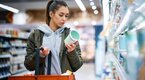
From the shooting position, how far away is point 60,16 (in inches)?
81.3

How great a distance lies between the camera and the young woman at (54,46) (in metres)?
2.03

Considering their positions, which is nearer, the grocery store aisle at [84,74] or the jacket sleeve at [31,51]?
the jacket sleeve at [31,51]

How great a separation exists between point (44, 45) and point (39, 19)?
10653mm

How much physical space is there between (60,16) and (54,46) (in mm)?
249

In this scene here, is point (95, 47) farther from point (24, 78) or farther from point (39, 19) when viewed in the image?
point (24, 78)

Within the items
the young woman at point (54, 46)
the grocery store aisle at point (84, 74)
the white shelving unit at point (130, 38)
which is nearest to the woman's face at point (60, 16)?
the young woman at point (54, 46)

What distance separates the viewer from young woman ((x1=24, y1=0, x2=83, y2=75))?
2.03m

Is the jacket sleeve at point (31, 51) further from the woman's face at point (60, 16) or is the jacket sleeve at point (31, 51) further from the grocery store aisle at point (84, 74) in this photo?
the grocery store aisle at point (84, 74)

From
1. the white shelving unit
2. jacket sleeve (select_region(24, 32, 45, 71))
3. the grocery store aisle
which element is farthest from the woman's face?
the grocery store aisle

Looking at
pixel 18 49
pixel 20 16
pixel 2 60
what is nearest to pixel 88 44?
pixel 20 16

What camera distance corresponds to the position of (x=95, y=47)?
13.2 metres

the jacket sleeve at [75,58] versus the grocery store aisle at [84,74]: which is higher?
the jacket sleeve at [75,58]

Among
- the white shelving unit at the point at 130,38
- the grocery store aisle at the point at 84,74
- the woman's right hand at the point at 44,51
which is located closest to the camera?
the white shelving unit at the point at 130,38

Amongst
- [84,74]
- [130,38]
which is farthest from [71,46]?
[84,74]
